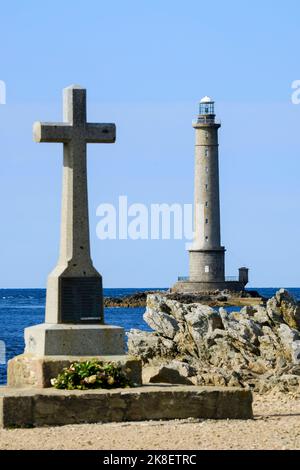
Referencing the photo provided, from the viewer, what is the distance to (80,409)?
1579 centimetres

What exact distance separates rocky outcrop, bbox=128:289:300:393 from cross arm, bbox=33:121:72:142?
468 cm

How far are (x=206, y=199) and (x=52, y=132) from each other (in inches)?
2452

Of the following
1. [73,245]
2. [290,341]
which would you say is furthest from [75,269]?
[290,341]

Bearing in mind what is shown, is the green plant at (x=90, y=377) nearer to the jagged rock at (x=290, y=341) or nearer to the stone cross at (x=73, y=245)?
the stone cross at (x=73, y=245)

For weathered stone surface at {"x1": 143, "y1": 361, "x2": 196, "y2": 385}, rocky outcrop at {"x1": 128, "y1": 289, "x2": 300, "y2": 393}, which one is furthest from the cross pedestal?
rocky outcrop at {"x1": 128, "y1": 289, "x2": 300, "y2": 393}

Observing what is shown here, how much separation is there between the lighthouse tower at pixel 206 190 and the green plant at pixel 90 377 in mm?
62842

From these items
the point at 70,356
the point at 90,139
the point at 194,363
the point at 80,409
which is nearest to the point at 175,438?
the point at 80,409

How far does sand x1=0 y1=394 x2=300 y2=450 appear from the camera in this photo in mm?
14008

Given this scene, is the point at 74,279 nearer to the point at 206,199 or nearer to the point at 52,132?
the point at 52,132

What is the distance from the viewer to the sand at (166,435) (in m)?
14.0

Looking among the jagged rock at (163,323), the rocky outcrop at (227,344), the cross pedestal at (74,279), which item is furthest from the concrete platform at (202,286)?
the cross pedestal at (74,279)

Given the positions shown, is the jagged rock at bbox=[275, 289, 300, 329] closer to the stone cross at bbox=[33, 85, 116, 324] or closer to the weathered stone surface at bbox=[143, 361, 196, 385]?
the weathered stone surface at bbox=[143, 361, 196, 385]
